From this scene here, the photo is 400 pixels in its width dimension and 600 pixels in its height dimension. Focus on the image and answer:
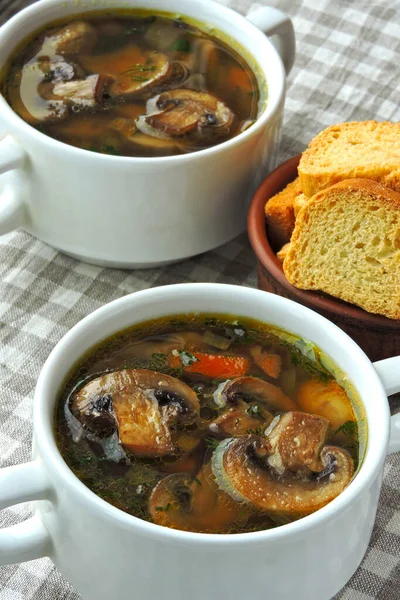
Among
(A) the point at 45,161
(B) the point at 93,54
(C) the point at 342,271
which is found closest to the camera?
(C) the point at 342,271

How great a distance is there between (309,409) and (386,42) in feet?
5.16

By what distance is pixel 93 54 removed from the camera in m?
2.17

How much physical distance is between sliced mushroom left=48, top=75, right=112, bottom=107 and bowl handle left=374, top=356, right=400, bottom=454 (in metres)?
0.91

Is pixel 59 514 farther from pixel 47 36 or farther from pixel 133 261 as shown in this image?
pixel 47 36

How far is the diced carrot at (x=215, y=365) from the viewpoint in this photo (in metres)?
1.57

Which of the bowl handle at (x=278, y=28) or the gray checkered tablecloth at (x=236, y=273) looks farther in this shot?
the bowl handle at (x=278, y=28)

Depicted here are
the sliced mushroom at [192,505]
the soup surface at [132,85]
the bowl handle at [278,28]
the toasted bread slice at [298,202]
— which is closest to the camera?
the sliced mushroom at [192,505]

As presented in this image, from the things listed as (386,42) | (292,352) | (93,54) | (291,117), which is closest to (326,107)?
(291,117)

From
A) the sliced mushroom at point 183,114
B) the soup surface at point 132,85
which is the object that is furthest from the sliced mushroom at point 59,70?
the sliced mushroom at point 183,114

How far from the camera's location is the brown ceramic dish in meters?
1.75

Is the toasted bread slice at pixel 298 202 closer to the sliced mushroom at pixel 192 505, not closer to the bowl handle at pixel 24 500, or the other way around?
the sliced mushroom at pixel 192 505

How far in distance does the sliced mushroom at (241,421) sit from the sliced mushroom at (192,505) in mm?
93

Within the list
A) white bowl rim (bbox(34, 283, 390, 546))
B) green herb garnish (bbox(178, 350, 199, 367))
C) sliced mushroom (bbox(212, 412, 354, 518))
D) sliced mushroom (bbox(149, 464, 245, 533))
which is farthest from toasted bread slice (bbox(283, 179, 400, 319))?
sliced mushroom (bbox(149, 464, 245, 533))

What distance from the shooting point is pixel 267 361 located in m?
1.61
